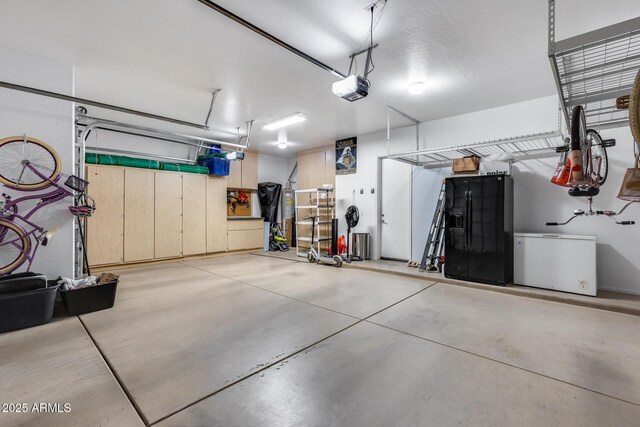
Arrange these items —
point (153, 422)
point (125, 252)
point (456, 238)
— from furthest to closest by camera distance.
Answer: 1. point (125, 252)
2. point (456, 238)
3. point (153, 422)

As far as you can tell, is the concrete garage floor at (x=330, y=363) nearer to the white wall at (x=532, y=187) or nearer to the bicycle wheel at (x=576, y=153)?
the white wall at (x=532, y=187)

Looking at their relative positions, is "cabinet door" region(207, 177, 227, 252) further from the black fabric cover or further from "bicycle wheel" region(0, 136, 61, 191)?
"bicycle wheel" region(0, 136, 61, 191)

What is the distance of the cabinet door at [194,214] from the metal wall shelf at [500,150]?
487 centimetres

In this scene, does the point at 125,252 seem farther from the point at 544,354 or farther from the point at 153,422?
the point at 544,354

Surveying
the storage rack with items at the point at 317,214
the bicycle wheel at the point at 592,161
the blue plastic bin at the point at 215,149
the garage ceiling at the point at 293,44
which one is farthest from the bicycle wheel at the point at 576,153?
the blue plastic bin at the point at 215,149

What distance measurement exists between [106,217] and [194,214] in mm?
1781

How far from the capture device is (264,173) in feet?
28.8

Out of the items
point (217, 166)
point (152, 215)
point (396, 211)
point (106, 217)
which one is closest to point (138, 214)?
point (152, 215)

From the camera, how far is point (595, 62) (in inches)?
83.4

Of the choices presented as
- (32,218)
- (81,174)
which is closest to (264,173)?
(81,174)

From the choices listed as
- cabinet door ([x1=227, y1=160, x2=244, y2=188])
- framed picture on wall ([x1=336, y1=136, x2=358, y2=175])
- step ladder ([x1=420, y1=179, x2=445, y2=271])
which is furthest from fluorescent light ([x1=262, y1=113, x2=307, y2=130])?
step ladder ([x1=420, y1=179, x2=445, y2=271])

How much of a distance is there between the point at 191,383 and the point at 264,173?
747 centimetres

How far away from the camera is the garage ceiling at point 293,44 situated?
2.45 meters

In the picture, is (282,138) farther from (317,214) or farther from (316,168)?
(317,214)
